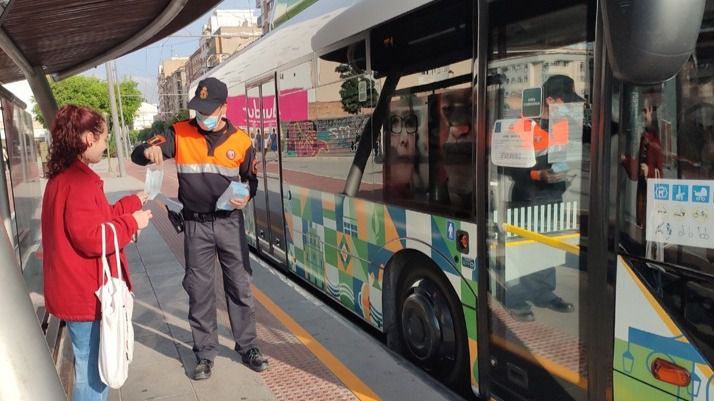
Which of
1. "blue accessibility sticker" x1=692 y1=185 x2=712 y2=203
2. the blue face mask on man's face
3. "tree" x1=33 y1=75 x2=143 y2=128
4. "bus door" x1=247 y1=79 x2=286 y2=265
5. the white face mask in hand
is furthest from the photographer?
"tree" x1=33 y1=75 x2=143 y2=128

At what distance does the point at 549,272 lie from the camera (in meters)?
3.02

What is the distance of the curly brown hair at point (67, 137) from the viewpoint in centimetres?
265

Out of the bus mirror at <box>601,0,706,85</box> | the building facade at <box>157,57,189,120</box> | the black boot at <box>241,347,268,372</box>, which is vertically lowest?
the black boot at <box>241,347,268,372</box>

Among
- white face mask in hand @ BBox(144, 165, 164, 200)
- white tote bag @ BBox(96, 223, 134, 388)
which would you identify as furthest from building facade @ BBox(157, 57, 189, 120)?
white tote bag @ BBox(96, 223, 134, 388)

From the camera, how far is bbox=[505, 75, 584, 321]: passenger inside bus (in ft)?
9.37

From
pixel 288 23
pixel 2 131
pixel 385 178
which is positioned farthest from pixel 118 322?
pixel 288 23

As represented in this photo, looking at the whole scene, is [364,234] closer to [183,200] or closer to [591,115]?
[183,200]

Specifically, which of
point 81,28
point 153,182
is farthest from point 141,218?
point 81,28

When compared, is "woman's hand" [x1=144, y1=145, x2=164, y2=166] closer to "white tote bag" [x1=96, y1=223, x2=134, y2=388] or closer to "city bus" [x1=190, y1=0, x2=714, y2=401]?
"white tote bag" [x1=96, y1=223, x2=134, y2=388]

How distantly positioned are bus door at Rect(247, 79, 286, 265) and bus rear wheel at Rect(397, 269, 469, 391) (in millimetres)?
2861

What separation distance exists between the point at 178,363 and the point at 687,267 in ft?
11.4

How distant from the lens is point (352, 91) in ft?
15.3

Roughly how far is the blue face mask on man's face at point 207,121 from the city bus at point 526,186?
127 cm

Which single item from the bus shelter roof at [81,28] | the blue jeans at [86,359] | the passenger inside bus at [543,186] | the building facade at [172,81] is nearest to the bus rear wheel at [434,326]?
the passenger inside bus at [543,186]
